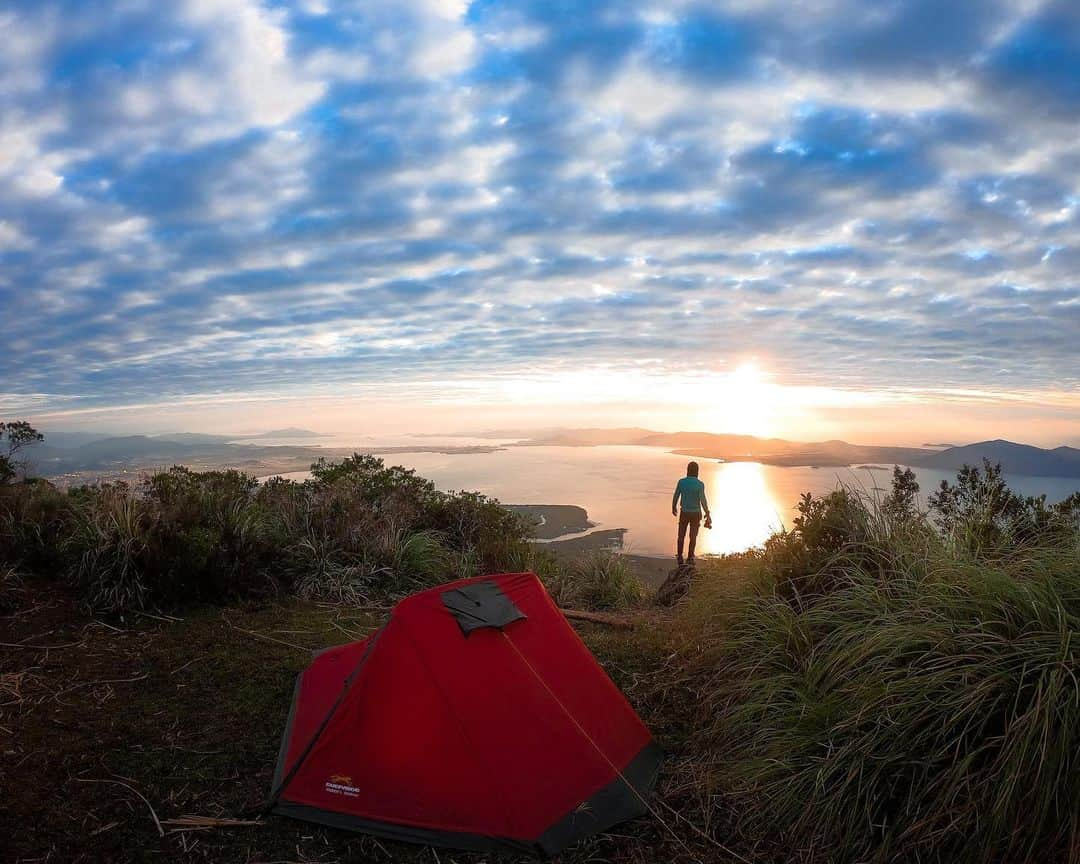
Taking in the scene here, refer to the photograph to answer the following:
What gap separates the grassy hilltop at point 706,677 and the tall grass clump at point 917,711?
0.02m

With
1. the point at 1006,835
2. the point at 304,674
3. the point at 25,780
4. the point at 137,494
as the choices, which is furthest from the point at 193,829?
the point at 137,494

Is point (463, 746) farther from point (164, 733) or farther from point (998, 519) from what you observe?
point (998, 519)

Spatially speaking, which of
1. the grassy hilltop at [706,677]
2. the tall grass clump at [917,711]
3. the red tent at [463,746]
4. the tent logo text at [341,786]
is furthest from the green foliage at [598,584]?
the tent logo text at [341,786]

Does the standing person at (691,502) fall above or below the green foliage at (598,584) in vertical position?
above

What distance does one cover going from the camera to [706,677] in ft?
20.5

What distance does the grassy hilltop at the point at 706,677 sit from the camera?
12.9 ft

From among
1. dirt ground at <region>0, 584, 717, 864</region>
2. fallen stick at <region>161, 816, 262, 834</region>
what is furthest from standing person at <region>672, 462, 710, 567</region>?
fallen stick at <region>161, 816, 262, 834</region>

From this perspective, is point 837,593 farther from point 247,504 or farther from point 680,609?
point 247,504

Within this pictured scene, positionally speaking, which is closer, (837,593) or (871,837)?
(871,837)

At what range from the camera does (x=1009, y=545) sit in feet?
20.0

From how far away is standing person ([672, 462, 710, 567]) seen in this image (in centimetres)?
1331

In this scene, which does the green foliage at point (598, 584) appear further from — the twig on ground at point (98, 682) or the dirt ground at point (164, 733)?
the twig on ground at point (98, 682)

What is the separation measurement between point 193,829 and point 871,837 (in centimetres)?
397

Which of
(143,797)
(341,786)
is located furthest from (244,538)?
(341,786)
